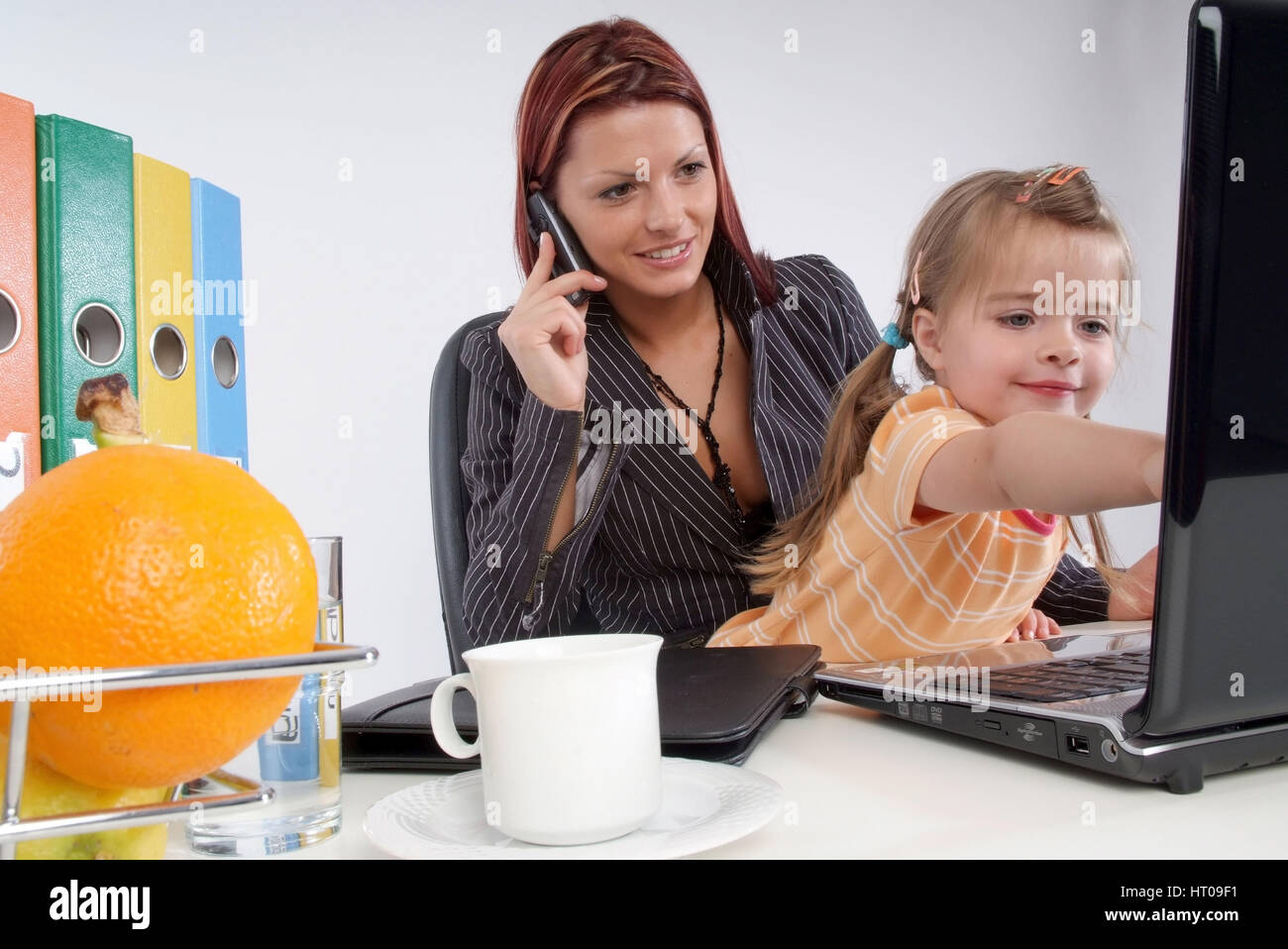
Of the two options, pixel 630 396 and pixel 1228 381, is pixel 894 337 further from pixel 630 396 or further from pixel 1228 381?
pixel 1228 381

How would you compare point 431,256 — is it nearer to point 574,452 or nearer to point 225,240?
point 574,452

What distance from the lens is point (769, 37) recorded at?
100 inches

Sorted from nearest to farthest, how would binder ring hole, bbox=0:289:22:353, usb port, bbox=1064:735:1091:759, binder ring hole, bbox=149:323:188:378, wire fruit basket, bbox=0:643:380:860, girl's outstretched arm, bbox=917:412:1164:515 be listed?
1. wire fruit basket, bbox=0:643:380:860
2. usb port, bbox=1064:735:1091:759
3. girl's outstretched arm, bbox=917:412:1164:515
4. binder ring hole, bbox=0:289:22:353
5. binder ring hole, bbox=149:323:188:378

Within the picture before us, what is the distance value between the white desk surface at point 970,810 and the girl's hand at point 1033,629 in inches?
24.2

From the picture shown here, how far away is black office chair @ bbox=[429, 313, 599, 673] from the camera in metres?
1.30

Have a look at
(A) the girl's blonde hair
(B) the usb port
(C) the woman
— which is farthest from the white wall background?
(B) the usb port

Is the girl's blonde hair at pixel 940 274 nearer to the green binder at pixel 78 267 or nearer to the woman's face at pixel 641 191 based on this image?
the woman's face at pixel 641 191

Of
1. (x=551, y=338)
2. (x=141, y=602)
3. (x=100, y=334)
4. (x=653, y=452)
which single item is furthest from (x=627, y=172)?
(x=141, y=602)

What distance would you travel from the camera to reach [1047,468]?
0.68 metres

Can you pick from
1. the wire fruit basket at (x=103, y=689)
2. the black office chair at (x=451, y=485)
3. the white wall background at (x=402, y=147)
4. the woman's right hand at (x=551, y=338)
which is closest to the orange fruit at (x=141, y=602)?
the wire fruit basket at (x=103, y=689)

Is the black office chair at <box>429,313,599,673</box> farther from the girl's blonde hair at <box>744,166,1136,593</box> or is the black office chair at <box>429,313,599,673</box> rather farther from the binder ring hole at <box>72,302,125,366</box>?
the binder ring hole at <box>72,302,125,366</box>

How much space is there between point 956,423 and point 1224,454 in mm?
556

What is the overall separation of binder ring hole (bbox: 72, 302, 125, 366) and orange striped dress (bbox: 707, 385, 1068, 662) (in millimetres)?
684

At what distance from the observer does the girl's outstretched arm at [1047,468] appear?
59cm
